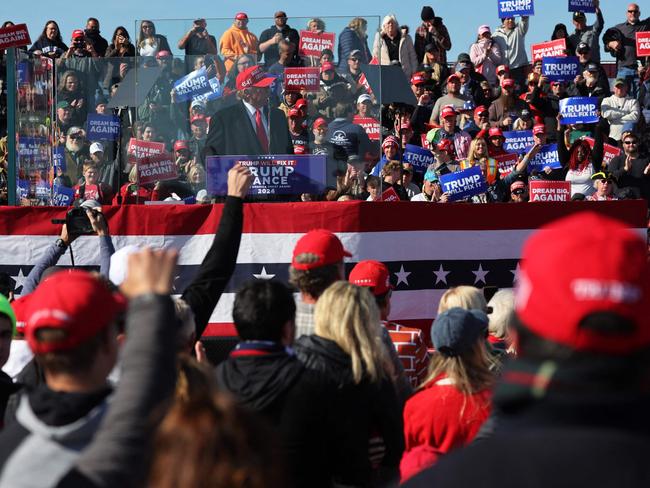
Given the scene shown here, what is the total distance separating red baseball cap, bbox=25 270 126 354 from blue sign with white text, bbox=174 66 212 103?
6.17 m

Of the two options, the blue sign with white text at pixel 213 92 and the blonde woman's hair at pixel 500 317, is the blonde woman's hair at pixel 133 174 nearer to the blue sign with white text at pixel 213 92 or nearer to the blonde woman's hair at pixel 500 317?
the blue sign with white text at pixel 213 92

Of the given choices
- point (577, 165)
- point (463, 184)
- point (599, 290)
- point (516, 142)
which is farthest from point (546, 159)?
point (599, 290)

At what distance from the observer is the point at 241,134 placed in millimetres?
8484

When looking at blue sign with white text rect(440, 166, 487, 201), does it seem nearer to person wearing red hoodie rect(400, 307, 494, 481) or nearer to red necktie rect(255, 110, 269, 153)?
→ red necktie rect(255, 110, 269, 153)

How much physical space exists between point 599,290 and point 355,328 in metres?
2.42

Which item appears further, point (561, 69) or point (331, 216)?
point (561, 69)

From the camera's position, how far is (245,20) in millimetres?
8477

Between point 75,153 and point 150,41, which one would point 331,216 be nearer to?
point 150,41

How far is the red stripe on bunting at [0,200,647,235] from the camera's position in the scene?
8445mm

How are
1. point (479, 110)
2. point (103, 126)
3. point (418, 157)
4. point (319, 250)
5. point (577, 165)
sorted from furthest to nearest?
point (479, 110) < point (577, 165) < point (418, 157) < point (103, 126) < point (319, 250)

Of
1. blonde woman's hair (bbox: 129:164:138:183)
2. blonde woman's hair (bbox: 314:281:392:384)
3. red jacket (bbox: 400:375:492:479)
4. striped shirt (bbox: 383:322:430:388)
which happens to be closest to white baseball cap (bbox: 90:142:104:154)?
blonde woman's hair (bbox: 129:164:138:183)

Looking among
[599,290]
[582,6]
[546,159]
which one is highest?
[582,6]

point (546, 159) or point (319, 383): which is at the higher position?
point (546, 159)

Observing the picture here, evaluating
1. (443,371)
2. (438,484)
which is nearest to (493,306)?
(443,371)
